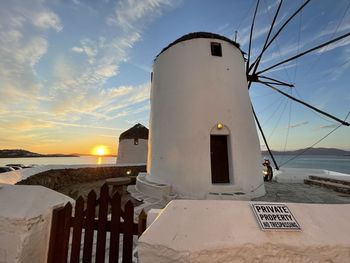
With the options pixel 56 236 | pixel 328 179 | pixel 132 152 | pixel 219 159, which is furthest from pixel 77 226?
pixel 132 152

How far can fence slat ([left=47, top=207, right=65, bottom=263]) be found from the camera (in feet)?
8.01

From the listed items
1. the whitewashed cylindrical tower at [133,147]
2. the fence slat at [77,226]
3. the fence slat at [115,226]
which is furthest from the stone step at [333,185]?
the whitewashed cylindrical tower at [133,147]

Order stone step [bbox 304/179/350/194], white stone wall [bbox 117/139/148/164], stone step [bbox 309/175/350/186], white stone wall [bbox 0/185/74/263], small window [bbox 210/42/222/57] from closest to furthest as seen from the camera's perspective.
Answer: white stone wall [bbox 0/185/74/263] < stone step [bbox 304/179/350/194] < small window [bbox 210/42/222/57] < stone step [bbox 309/175/350/186] < white stone wall [bbox 117/139/148/164]

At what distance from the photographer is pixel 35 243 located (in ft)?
7.67

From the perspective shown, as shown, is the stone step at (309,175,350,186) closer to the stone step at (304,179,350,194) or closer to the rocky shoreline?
the stone step at (304,179,350,194)

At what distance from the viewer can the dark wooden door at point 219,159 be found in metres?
9.09

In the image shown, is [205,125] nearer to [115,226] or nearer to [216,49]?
[216,49]

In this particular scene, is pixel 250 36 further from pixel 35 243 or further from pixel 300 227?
pixel 35 243

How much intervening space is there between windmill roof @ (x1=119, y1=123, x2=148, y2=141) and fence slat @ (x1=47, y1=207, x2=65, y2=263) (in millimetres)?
23072

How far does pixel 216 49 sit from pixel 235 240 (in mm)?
9726

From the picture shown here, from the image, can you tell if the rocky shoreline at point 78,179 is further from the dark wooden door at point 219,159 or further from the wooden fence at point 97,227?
the wooden fence at point 97,227

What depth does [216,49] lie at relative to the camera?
9.87 m

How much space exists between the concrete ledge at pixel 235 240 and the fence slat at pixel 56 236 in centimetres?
131

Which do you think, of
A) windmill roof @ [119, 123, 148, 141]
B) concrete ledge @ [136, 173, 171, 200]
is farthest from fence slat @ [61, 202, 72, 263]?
windmill roof @ [119, 123, 148, 141]
